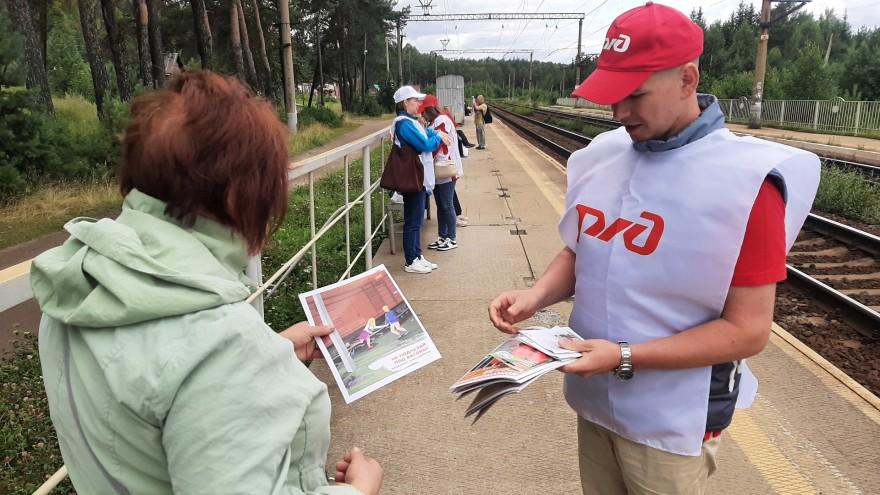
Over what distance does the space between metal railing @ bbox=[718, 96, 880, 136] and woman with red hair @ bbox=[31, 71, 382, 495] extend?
2271 centimetres

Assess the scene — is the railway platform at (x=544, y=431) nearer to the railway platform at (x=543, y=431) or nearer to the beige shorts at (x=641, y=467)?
the railway platform at (x=543, y=431)

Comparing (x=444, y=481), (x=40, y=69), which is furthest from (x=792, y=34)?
(x=444, y=481)

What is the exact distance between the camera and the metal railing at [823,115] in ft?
78.7

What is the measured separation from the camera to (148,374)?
2.72 feet

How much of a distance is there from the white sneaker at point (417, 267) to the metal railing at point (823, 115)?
61.1ft

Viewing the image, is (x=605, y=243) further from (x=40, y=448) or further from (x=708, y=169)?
(x=40, y=448)

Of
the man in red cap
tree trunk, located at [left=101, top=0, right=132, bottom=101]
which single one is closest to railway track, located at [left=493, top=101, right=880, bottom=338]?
the man in red cap

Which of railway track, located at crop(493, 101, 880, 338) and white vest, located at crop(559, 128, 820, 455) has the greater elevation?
white vest, located at crop(559, 128, 820, 455)

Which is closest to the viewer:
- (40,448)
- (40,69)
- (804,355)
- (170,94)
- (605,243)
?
(170,94)

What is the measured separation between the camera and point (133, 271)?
86 centimetres

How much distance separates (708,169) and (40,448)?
11.6ft

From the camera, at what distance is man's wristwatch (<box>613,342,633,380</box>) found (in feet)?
4.84

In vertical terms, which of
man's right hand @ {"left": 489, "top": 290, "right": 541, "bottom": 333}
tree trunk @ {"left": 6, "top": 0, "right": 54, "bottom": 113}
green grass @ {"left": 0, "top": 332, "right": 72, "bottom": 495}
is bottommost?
green grass @ {"left": 0, "top": 332, "right": 72, "bottom": 495}

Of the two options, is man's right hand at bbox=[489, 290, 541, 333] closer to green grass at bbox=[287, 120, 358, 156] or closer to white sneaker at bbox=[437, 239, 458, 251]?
white sneaker at bbox=[437, 239, 458, 251]
